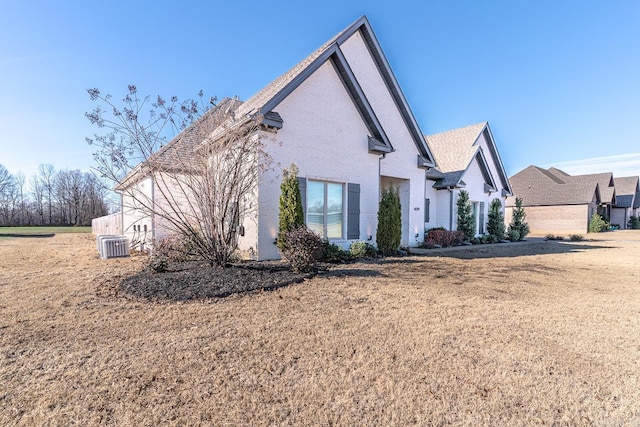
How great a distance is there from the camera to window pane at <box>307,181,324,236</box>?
10.0m

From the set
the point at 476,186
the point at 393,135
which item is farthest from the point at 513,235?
the point at 393,135

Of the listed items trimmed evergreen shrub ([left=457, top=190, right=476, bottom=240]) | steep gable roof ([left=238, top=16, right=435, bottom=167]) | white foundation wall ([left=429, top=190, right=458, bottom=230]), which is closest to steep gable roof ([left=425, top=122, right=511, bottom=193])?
white foundation wall ([left=429, top=190, right=458, bottom=230])

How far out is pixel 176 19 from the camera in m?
9.95

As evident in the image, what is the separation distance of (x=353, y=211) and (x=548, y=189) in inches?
1310

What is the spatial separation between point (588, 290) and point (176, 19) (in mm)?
14485

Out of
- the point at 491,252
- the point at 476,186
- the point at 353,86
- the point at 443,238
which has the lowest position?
the point at 491,252

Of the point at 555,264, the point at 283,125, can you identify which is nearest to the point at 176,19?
the point at 283,125

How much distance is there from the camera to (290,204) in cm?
860

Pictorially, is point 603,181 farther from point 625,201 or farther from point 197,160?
point 197,160

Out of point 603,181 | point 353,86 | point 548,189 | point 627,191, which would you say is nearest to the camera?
point 353,86

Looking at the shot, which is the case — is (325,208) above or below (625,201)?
below

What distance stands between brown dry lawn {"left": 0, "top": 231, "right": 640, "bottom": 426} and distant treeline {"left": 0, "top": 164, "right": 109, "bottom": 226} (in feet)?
181

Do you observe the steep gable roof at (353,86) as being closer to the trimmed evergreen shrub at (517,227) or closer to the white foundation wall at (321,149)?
the white foundation wall at (321,149)

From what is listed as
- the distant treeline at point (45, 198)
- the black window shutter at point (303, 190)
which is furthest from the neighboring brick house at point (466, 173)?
the distant treeline at point (45, 198)
